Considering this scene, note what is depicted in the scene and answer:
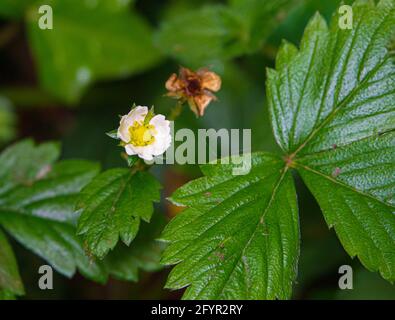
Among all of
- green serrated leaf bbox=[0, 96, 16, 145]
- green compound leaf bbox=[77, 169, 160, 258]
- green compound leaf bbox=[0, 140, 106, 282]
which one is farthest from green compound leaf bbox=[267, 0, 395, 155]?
green serrated leaf bbox=[0, 96, 16, 145]

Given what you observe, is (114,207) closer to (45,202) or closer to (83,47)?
(45,202)

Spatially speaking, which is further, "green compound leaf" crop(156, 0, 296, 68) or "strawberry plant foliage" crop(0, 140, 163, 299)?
"green compound leaf" crop(156, 0, 296, 68)

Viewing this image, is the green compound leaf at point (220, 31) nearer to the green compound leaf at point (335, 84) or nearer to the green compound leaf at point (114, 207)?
the green compound leaf at point (335, 84)

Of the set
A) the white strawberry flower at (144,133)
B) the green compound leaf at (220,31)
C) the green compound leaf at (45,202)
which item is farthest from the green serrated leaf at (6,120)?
the white strawberry flower at (144,133)

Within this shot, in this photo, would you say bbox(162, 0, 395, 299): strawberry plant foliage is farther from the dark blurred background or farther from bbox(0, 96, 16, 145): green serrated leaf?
bbox(0, 96, 16, 145): green serrated leaf
